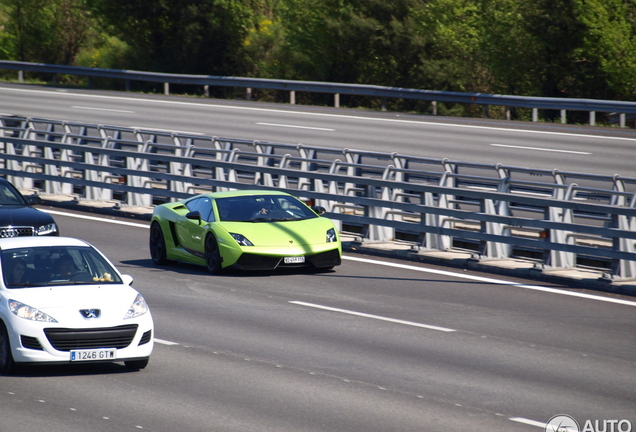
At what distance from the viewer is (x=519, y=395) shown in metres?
8.68

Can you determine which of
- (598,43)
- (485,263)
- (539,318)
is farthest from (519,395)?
(598,43)

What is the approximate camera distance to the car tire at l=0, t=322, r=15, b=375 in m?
9.19

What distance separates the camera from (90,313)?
30.3ft

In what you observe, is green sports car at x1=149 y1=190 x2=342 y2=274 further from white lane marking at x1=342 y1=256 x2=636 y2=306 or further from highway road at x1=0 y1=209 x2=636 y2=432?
white lane marking at x1=342 y1=256 x2=636 y2=306

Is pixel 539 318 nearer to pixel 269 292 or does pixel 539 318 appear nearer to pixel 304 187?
pixel 269 292

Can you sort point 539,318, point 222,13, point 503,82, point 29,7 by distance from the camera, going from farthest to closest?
point 29,7 → point 222,13 → point 503,82 → point 539,318

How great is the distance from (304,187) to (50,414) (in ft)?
46.4

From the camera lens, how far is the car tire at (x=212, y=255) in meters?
15.6

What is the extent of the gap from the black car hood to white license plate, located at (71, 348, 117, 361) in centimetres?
763

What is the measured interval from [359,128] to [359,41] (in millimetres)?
17085

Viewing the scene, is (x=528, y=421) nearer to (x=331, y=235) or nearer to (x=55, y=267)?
(x=55, y=267)

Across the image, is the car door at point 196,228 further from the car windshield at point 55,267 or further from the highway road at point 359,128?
the highway road at point 359,128

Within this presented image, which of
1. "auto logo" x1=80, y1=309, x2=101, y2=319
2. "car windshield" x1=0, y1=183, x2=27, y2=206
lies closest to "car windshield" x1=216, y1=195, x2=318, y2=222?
"car windshield" x1=0, y1=183, x2=27, y2=206

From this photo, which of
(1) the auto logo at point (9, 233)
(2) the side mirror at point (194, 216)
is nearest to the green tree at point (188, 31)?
(2) the side mirror at point (194, 216)
